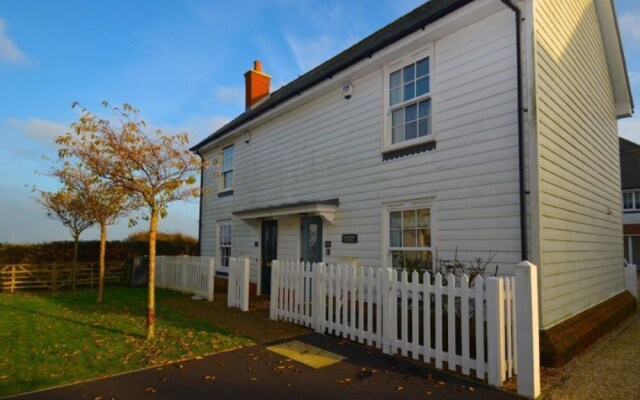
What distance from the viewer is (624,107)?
40.1 ft

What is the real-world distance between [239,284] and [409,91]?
6191 millimetres

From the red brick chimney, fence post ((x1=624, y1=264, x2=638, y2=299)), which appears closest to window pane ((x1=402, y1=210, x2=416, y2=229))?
fence post ((x1=624, y1=264, x2=638, y2=299))

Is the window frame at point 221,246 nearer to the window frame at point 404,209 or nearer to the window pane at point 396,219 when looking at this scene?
the window frame at point 404,209

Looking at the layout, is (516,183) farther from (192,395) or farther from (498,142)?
(192,395)

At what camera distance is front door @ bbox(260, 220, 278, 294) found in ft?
40.0

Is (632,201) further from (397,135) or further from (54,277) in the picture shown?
(54,277)

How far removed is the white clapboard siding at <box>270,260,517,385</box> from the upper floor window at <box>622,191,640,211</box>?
1192 inches

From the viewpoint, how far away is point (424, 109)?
7961 mm

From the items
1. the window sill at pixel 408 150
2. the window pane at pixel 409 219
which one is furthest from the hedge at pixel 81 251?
the window pane at pixel 409 219

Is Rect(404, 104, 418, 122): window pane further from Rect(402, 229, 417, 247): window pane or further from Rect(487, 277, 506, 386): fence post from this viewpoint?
Rect(487, 277, 506, 386): fence post

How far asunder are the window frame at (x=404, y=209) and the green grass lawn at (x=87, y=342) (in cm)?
333

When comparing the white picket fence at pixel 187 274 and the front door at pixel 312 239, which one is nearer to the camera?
the front door at pixel 312 239

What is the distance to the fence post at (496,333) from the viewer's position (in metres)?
4.69

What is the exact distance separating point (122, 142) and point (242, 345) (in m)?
3.98
